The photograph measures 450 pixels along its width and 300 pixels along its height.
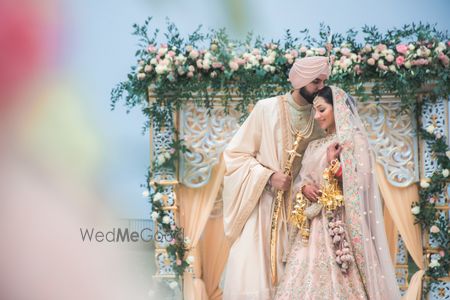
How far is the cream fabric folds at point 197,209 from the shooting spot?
6.28 meters

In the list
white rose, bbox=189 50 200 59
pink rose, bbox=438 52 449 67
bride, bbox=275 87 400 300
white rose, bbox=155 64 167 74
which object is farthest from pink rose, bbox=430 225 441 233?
white rose, bbox=155 64 167 74

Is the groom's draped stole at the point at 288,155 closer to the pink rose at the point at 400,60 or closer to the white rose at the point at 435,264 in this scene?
the pink rose at the point at 400,60

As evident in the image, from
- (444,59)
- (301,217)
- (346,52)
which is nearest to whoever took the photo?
(301,217)

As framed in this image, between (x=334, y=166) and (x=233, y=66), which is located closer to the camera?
(x=334, y=166)

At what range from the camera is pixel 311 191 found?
5.13 metres

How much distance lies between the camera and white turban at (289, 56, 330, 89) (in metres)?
5.30

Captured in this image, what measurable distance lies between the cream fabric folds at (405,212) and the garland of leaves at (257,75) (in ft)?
0.28

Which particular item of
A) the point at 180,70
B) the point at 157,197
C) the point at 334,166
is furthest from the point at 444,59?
the point at 157,197

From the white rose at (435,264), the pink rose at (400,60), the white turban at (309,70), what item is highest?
the pink rose at (400,60)

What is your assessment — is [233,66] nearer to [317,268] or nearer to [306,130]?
[306,130]

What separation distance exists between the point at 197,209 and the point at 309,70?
5.19 feet

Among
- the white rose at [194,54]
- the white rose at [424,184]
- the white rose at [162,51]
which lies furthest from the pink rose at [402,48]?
the white rose at [162,51]

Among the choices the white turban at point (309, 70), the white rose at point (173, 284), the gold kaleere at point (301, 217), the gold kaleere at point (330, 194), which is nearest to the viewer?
the gold kaleere at point (330, 194)

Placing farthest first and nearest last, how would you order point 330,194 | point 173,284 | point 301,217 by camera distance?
point 173,284
point 301,217
point 330,194
